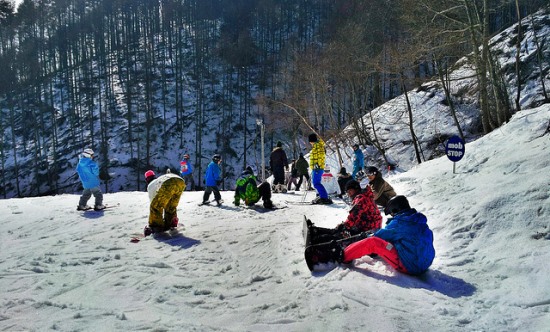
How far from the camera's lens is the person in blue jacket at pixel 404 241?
461 cm

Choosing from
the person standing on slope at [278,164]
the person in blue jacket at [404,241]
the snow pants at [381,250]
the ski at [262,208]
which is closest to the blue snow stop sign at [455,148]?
the ski at [262,208]

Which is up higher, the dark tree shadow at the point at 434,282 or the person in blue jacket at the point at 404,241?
the person in blue jacket at the point at 404,241

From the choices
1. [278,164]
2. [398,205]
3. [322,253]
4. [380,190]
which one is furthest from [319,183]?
[398,205]

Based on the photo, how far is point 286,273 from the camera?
520 centimetres

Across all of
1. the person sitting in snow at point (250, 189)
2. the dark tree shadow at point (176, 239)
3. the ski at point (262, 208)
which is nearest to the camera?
the dark tree shadow at point (176, 239)

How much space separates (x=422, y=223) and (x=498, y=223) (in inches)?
85.7

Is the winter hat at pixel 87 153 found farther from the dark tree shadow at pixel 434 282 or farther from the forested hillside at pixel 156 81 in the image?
the forested hillside at pixel 156 81

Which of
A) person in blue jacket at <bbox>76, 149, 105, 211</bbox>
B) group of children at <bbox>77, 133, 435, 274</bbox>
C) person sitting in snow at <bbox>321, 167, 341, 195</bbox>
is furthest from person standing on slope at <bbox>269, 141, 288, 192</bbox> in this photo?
person in blue jacket at <bbox>76, 149, 105, 211</bbox>

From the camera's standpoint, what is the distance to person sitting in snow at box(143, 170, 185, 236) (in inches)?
292

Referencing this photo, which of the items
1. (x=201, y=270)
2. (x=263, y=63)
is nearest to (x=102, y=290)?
(x=201, y=270)

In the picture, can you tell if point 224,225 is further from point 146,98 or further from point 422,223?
point 146,98

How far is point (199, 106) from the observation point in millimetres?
45344

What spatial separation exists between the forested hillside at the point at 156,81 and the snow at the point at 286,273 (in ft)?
62.9

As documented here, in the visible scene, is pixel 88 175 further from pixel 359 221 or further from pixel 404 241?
pixel 404 241
